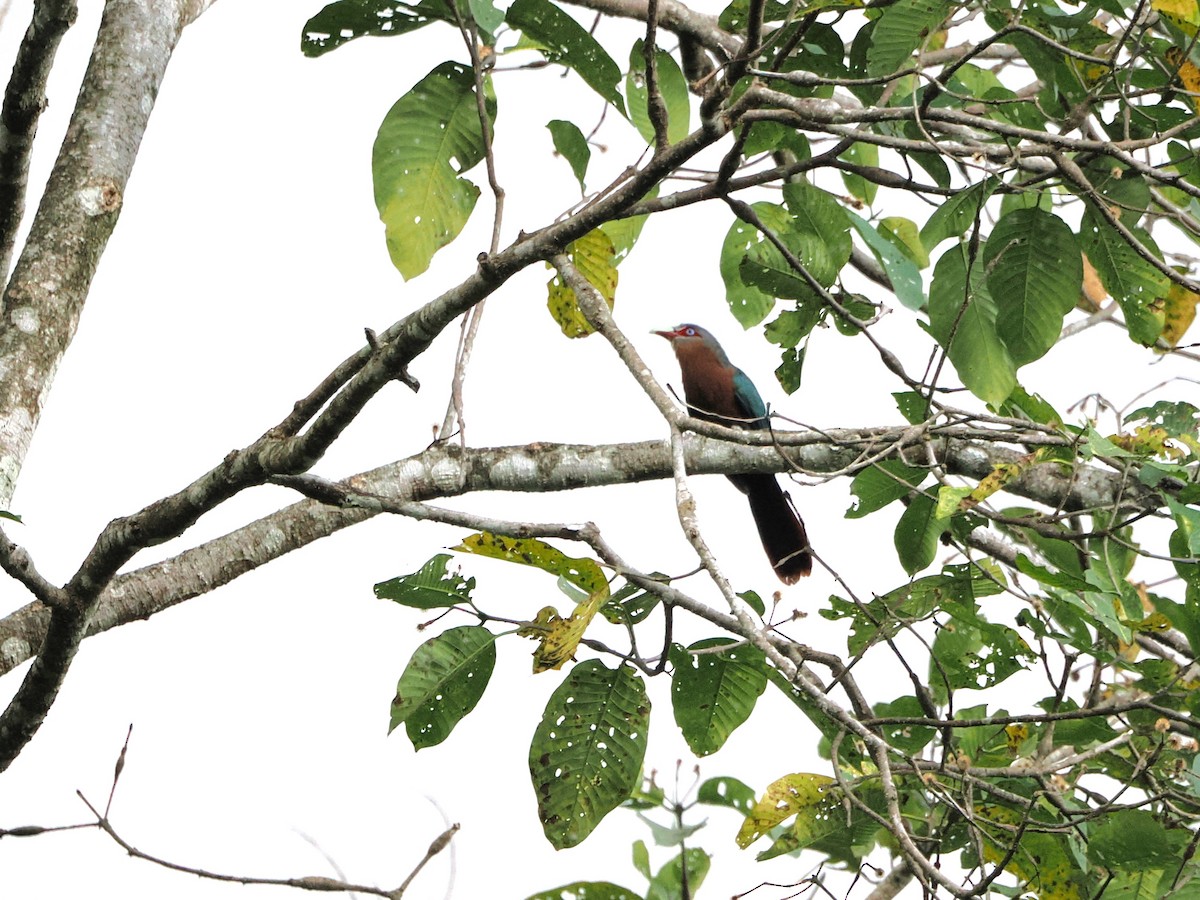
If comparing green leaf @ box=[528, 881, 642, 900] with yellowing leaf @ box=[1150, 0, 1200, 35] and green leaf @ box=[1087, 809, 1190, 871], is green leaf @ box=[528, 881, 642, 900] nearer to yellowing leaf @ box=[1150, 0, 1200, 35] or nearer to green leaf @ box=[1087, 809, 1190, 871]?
green leaf @ box=[1087, 809, 1190, 871]

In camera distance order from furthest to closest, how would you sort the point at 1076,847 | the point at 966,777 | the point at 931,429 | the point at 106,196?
the point at 106,196
the point at 1076,847
the point at 931,429
the point at 966,777

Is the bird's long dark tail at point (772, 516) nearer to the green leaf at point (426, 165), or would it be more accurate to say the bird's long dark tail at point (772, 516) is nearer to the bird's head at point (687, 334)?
the bird's head at point (687, 334)

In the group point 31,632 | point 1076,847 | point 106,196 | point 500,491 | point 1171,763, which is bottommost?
point 1076,847

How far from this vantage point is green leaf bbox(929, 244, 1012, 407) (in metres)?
2.62

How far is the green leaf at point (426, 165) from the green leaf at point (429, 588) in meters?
0.66

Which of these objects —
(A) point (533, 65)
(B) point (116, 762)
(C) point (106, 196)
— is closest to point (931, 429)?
(A) point (533, 65)

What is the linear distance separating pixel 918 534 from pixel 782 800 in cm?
81

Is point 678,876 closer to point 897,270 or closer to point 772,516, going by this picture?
point 897,270

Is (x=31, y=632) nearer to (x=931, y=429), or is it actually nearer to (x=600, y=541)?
(x=600, y=541)

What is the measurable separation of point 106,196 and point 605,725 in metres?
1.67

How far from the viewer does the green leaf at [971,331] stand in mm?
2621

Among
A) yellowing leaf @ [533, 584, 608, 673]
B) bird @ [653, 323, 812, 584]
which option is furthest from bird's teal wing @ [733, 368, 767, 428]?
yellowing leaf @ [533, 584, 608, 673]

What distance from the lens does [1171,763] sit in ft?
8.20

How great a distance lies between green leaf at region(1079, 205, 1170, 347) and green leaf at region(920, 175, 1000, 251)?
29 cm
